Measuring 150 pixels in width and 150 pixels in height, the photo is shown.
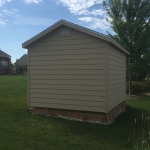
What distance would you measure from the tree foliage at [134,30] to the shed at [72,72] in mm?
5470

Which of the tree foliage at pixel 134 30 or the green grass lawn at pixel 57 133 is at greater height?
the tree foliage at pixel 134 30

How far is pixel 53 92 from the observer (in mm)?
7227

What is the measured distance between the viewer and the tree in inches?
496

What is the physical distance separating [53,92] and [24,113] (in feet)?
4.54

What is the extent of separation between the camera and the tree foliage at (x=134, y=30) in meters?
12.6

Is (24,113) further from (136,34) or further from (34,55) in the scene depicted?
(136,34)

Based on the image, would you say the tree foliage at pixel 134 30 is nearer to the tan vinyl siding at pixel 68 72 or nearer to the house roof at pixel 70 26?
the house roof at pixel 70 26

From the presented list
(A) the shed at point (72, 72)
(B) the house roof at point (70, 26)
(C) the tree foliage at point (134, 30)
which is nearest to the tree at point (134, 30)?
(C) the tree foliage at point (134, 30)

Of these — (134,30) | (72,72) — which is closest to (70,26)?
(72,72)

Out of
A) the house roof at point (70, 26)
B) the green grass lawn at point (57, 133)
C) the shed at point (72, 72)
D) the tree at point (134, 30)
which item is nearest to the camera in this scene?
the green grass lawn at point (57, 133)

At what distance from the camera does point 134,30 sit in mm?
12750

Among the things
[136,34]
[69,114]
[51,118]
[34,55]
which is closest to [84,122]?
[69,114]

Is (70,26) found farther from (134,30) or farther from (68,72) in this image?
(134,30)

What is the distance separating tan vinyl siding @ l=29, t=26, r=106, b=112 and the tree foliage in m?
6.78
